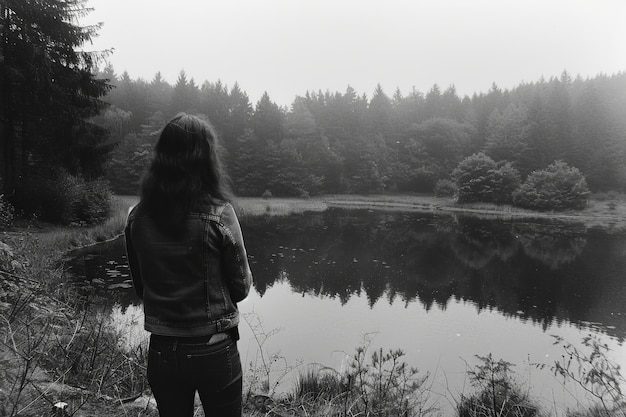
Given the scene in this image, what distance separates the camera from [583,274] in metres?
12.6

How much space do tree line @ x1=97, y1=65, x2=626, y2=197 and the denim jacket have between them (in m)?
41.3

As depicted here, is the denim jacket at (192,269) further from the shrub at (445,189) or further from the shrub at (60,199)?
the shrub at (445,189)

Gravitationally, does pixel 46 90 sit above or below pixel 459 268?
above

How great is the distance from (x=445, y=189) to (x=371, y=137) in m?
14.2

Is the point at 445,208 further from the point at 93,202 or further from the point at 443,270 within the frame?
the point at 93,202

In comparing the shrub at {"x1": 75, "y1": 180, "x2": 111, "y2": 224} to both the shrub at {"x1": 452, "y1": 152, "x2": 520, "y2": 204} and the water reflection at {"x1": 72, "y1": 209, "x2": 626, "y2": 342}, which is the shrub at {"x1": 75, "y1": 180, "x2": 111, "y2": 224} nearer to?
the water reflection at {"x1": 72, "y1": 209, "x2": 626, "y2": 342}

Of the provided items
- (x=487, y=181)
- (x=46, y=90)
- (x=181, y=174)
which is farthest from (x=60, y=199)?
(x=487, y=181)

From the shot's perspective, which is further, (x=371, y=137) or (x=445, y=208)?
(x=371, y=137)

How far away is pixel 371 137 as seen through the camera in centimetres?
5856

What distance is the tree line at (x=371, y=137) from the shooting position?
4647 cm

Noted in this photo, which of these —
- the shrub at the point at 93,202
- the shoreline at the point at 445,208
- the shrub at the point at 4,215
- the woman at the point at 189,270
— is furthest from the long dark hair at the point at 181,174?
the shoreline at the point at 445,208

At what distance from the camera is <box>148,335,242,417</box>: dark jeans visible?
65.4 inches

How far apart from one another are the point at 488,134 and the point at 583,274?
4698 centimetres

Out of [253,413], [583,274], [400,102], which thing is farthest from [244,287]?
[400,102]
